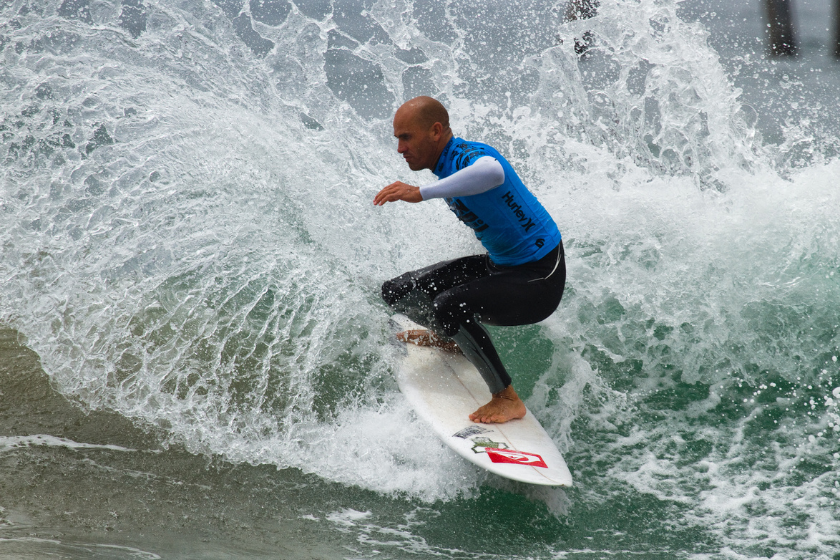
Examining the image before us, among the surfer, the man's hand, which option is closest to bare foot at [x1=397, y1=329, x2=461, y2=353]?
the surfer

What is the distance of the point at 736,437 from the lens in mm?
3828

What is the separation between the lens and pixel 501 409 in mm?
3793

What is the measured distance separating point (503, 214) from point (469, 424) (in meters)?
1.22

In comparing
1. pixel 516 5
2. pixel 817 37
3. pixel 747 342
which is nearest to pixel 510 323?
pixel 747 342

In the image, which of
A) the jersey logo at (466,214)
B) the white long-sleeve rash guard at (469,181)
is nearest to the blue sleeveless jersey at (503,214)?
the jersey logo at (466,214)

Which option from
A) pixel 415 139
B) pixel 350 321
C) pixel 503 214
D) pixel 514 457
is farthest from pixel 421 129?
pixel 514 457

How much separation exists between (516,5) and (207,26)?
29.8 feet

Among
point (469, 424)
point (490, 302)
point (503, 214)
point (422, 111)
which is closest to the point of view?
point (422, 111)

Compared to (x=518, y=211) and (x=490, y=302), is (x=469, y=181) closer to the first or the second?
(x=518, y=211)

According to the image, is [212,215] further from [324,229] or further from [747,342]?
[747,342]

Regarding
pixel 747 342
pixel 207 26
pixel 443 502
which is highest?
pixel 207 26

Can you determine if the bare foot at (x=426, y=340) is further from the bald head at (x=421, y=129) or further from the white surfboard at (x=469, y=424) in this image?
the bald head at (x=421, y=129)

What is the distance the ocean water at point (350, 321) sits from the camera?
323cm

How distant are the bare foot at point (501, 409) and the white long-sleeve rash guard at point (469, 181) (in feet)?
4.25
